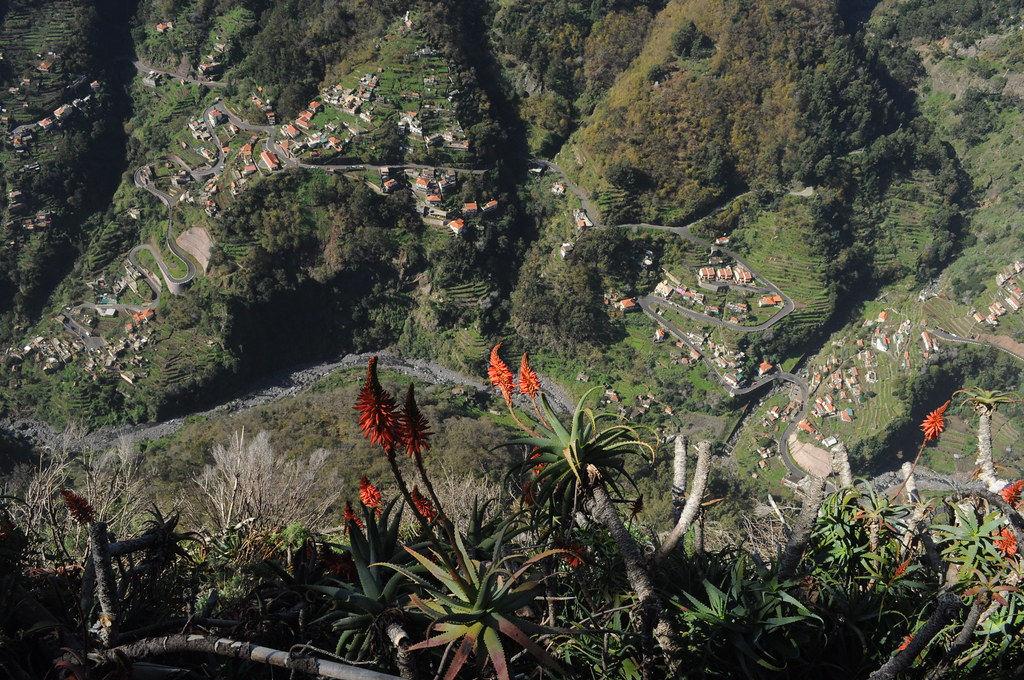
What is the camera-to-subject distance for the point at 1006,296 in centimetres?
3534

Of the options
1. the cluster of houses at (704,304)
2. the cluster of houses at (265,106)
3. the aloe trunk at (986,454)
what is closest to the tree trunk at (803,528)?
the aloe trunk at (986,454)

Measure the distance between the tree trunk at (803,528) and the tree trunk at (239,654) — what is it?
2.61 metres

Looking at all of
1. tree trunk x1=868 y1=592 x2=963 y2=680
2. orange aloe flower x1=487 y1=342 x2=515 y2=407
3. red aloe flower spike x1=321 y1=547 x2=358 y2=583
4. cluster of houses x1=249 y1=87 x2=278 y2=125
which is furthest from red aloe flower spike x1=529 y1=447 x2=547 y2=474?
cluster of houses x1=249 y1=87 x2=278 y2=125

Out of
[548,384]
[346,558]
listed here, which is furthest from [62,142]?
[346,558]

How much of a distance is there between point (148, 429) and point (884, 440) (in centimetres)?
4155

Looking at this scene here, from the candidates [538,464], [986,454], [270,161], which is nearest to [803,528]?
[538,464]

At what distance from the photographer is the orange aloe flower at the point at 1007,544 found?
13.6 feet

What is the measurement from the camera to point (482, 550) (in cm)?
443

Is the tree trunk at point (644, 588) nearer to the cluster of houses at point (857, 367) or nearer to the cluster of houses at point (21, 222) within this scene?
the cluster of houses at point (857, 367)

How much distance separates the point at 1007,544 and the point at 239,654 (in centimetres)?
490

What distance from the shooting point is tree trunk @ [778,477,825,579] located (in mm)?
3689

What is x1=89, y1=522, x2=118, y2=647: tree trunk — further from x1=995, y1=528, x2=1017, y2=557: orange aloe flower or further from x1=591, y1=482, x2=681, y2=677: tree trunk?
x1=995, y1=528, x2=1017, y2=557: orange aloe flower

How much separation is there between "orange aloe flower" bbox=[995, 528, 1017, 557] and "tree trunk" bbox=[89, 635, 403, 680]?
4171mm

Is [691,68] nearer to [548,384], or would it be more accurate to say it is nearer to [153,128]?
[548,384]
